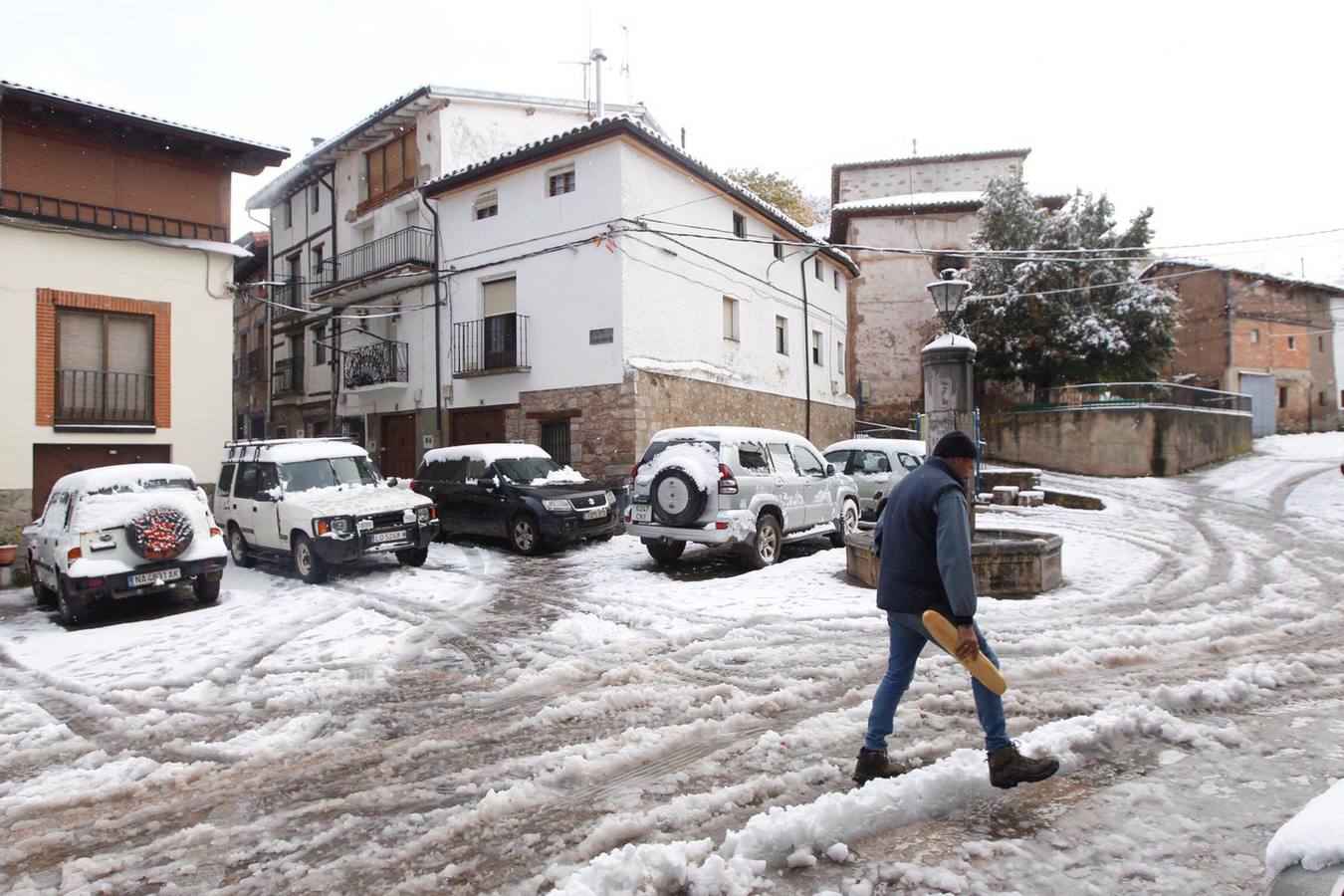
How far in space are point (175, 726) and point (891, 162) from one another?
33186 mm

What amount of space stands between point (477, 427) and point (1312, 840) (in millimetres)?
17899

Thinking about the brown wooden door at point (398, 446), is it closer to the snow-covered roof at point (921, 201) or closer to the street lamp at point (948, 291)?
the street lamp at point (948, 291)

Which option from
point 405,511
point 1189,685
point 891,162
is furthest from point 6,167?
point 891,162

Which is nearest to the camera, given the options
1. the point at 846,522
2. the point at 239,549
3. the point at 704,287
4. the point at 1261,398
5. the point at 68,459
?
the point at 239,549

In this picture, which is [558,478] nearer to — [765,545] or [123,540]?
[765,545]

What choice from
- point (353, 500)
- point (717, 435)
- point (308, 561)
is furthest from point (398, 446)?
point (717, 435)

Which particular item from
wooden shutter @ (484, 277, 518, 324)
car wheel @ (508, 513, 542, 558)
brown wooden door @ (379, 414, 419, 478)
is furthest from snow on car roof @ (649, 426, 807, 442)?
brown wooden door @ (379, 414, 419, 478)

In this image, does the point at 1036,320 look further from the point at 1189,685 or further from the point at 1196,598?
the point at 1189,685

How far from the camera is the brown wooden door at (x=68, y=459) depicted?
40.3 feet

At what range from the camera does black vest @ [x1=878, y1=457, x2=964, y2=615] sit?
12.2 feet

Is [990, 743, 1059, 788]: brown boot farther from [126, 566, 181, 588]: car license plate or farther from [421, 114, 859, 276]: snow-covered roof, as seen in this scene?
[421, 114, 859, 276]: snow-covered roof

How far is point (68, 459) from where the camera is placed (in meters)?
12.6

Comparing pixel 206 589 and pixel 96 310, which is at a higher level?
pixel 96 310

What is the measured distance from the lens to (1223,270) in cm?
3014
